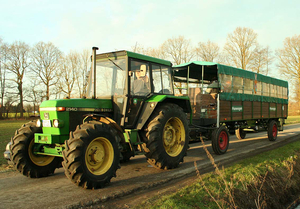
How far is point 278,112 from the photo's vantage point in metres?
13.1

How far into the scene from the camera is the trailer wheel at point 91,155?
4.21 m

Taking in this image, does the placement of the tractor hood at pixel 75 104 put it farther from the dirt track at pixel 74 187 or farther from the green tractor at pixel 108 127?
the dirt track at pixel 74 187

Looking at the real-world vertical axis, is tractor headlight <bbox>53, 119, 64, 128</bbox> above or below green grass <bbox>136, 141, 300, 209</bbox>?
above

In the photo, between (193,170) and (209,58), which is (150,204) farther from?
(209,58)

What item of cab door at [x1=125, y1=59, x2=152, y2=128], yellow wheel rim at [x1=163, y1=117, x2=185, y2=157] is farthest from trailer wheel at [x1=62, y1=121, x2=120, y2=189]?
yellow wheel rim at [x1=163, y1=117, x2=185, y2=157]

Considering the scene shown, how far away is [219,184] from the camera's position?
15.4 ft

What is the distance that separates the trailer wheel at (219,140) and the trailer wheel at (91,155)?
4346 mm

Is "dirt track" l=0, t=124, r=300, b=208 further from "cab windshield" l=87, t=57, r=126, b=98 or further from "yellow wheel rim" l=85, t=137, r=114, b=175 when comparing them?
"cab windshield" l=87, t=57, r=126, b=98

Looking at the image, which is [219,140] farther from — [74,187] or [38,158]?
[38,158]

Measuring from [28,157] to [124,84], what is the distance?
2.60 meters

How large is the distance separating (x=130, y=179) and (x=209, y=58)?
3176 centimetres

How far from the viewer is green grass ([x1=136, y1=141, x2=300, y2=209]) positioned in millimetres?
3972

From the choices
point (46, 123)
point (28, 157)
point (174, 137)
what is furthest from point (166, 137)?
point (28, 157)

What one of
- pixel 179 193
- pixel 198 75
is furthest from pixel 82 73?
pixel 179 193
